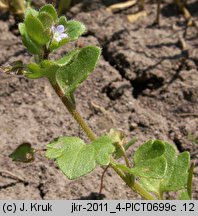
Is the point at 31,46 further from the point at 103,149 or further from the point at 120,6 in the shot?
the point at 120,6

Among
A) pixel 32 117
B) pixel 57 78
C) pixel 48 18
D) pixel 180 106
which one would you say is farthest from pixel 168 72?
pixel 48 18

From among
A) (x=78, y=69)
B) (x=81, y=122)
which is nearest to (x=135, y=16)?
(x=78, y=69)

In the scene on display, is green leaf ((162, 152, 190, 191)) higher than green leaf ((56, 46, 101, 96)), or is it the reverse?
green leaf ((56, 46, 101, 96))

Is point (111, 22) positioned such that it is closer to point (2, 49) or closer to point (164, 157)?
point (2, 49)

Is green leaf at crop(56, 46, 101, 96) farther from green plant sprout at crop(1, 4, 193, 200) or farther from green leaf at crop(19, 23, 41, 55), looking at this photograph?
green leaf at crop(19, 23, 41, 55)

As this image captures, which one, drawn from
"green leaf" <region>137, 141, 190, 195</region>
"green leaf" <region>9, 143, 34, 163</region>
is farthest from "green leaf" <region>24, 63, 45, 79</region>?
"green leaf" <region>137, 141, 190, 195</region>
